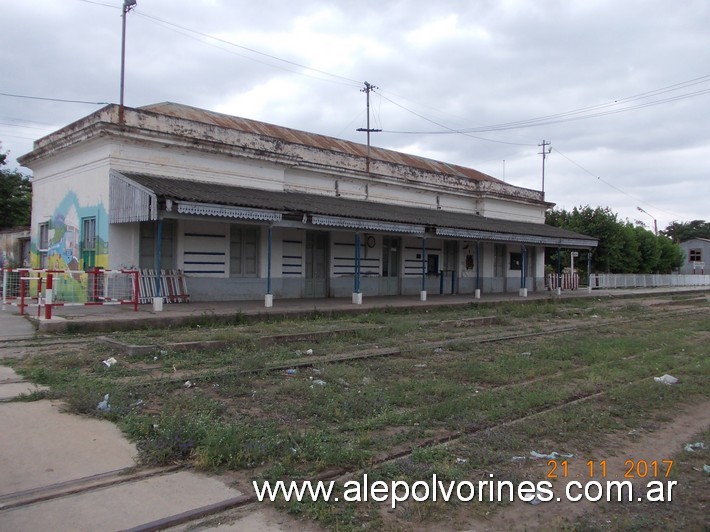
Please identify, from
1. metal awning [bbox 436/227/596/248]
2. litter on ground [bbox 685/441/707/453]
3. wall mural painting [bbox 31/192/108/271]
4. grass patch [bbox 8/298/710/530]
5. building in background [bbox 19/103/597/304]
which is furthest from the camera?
metal awning [bbox 436/227/596/248]

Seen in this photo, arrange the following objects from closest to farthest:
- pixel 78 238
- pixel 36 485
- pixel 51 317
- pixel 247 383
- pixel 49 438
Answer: pixel 36 485, pixel 49 438, pixel 247 383, pixel 51 317, pixel 78 238

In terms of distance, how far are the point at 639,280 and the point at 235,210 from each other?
3846 cm

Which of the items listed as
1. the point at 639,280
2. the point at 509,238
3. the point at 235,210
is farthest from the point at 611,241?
the point at 235,210

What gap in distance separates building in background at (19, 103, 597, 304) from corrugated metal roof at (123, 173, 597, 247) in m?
0.10

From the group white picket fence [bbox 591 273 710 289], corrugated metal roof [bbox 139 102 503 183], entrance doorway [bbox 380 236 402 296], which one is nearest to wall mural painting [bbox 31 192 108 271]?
corrugated metal roof [bbox 139 102 503 183]

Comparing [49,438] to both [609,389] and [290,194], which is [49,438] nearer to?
[609,389]

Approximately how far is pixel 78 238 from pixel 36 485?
15.5 meters

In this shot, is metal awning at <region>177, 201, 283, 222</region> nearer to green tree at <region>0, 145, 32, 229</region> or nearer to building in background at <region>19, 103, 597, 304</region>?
building in background at <region>19, 103, 597, 304</region>

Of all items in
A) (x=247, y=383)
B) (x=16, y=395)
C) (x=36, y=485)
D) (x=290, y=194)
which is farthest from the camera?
(x=290, y=194)

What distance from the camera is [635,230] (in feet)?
157

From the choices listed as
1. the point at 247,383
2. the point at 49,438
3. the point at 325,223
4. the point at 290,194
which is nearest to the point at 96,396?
the point at 49,438
